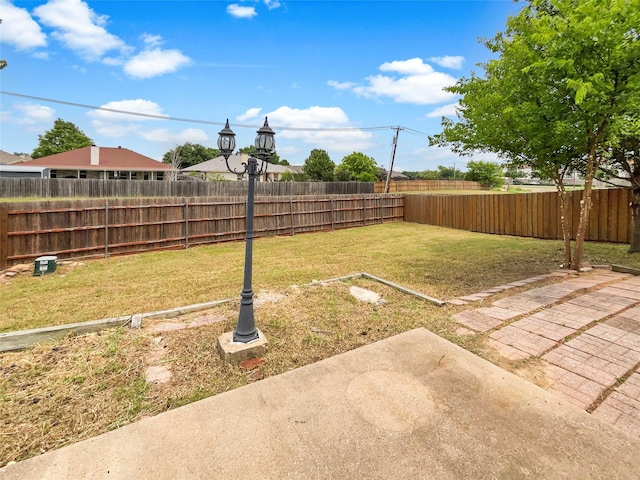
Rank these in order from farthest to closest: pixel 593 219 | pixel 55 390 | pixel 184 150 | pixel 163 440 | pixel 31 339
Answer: pixel 184 150 < pixel 593 219 < pixel 31 339 < pixel 55 390 < pixel 163 440

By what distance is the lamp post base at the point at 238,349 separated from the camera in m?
2.70

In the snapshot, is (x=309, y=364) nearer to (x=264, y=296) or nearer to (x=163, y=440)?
(x=163, y=440)

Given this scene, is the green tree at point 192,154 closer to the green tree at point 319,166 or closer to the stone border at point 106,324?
the green tree at point 319,166

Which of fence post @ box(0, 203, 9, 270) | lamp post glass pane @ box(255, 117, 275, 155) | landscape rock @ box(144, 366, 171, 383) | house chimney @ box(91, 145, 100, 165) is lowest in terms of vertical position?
landscape rock @ box(144, 366, 171, 383)

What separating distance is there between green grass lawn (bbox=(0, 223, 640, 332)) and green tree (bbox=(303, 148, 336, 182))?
2476cm

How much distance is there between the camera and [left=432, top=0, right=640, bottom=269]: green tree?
3.92m

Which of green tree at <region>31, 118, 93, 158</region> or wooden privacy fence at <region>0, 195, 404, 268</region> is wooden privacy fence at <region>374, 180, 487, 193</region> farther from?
green tree at <region>31, 118, 93, 158</region>

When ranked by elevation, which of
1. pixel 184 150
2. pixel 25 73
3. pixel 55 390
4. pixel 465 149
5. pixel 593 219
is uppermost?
pixel 184 150

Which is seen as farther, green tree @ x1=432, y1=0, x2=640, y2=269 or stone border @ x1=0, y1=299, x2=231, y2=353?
green tree @ x1=432, y1=0, x2=640, y2=269

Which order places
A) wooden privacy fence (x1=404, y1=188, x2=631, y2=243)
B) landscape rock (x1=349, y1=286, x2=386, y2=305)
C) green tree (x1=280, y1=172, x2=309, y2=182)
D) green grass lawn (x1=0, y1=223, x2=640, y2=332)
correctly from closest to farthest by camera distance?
landscape rock (x1=349, y1=286, x2=386, y2=305) → green grass lawn (x1=0, y1=223, x2=640, y2=332) → wooden privacy fence (x1=404, y1=188, x2=631, y2=243) → green tree (x1=280, y1=172, x2=309, y2=182)

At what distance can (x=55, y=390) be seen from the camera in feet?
7.60

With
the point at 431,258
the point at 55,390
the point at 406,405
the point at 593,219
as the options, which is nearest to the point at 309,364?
the point at 406,405

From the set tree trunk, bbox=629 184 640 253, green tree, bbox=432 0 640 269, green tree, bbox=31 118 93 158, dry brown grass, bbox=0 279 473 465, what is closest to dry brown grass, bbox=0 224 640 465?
dry brown grass, bbox=0 279 473 465

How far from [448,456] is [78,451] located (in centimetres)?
206
